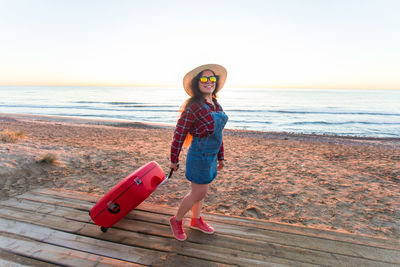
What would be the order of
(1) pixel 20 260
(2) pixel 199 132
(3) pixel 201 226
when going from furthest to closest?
(3) pixel 201 226
(2) pixel 199 132
(1) pixel 20 260

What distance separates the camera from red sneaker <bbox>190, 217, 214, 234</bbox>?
2605mm

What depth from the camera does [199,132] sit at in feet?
7.44

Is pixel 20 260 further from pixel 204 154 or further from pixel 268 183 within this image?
pixel 268 183

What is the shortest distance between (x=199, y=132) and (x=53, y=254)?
1.73 metres

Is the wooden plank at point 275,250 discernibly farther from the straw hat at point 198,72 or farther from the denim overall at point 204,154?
the straw hat at point 198,72

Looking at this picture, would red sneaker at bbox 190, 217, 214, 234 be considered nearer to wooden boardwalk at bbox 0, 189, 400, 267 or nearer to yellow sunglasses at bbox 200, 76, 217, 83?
wooden boardwalk at bbox 0, 189, 400, 267

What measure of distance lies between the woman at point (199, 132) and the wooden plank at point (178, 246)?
166mm

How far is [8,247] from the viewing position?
2250 mm

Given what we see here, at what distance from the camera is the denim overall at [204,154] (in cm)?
230

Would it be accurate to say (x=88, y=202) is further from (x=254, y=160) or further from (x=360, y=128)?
(x=360, y=128)

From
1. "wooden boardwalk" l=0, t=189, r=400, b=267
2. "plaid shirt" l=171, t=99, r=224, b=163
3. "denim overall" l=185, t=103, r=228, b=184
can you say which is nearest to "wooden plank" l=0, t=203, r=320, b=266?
"wooden boardwalk" l=0, t=189, r=400, b=267

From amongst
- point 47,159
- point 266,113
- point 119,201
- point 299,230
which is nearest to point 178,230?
point 119,201

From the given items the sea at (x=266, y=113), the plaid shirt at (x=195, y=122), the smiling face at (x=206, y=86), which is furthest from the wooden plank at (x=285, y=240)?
the sea at (x=266, y=113)

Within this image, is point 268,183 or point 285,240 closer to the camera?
point 285,240
